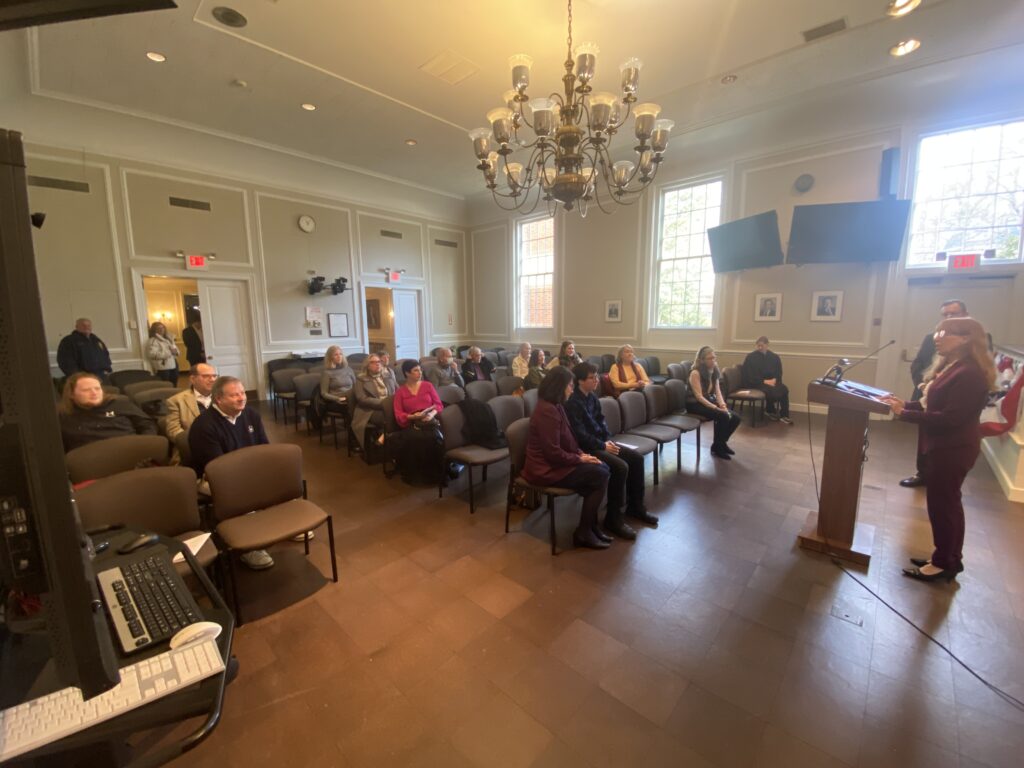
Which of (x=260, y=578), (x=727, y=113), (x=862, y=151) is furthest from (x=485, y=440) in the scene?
(x=862, y=151)

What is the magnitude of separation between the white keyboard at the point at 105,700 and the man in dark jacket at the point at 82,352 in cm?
605

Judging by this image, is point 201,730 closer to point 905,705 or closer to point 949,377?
point 905,705

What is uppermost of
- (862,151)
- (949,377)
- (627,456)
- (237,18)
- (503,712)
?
(237,18)

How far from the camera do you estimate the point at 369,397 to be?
174 inches

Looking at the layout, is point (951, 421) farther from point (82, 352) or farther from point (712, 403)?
point (82, 352)

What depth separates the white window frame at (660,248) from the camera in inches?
277

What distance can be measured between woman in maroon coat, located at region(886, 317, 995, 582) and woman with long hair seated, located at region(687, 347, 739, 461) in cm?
203

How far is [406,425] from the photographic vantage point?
12.7 ft

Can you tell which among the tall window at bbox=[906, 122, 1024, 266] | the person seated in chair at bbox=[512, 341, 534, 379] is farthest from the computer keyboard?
the tall window at bbox=[906, 122, 1024, 266]

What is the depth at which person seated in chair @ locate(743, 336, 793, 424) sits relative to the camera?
6199 millimetres

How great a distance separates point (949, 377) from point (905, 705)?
5.28 feet

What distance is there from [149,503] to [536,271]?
8570 mm

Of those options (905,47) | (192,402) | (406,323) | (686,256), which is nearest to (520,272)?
(406,323)

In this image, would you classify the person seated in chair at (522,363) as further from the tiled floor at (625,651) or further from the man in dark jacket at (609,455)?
the tiled floor at (625,651)
